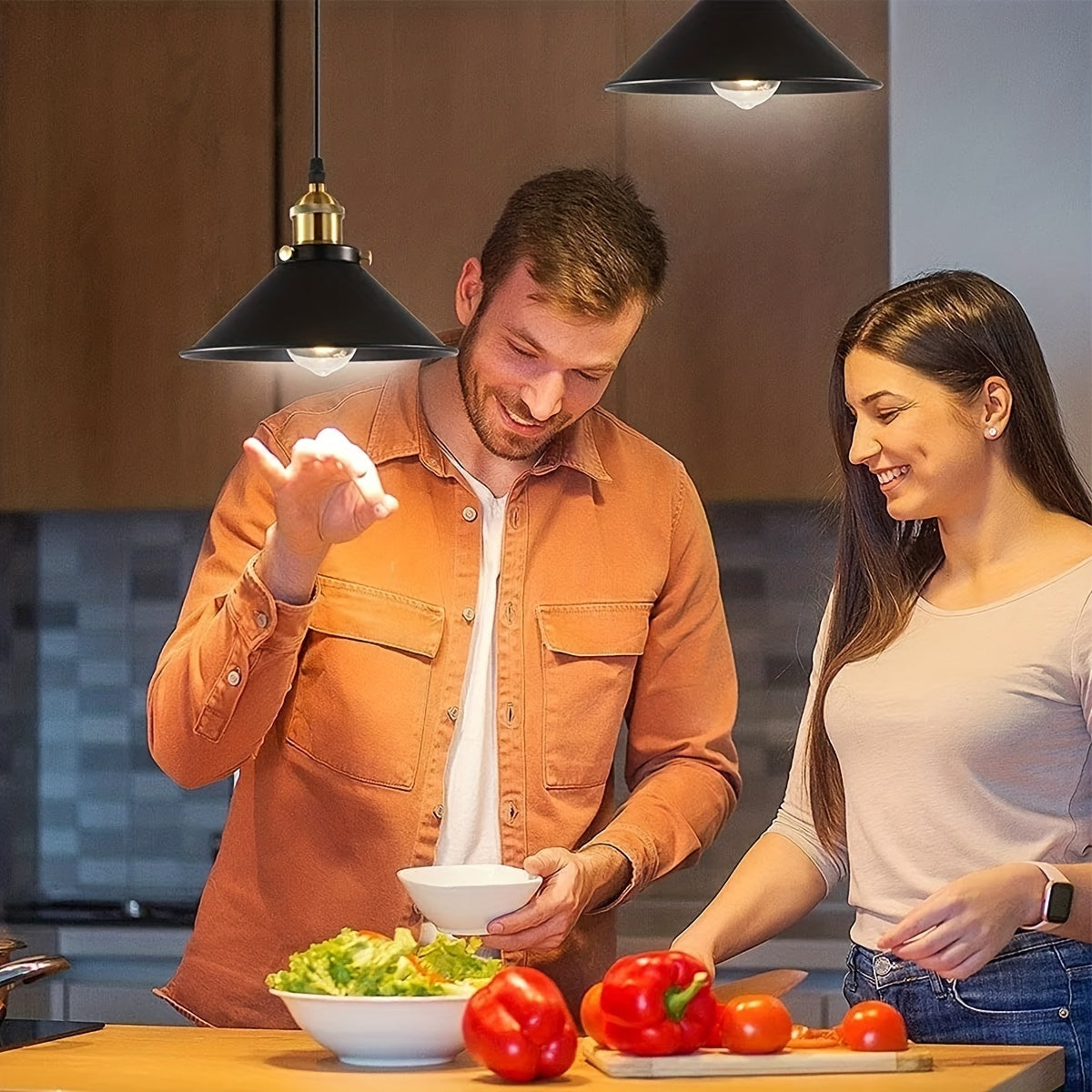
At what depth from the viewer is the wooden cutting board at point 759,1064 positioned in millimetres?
1918

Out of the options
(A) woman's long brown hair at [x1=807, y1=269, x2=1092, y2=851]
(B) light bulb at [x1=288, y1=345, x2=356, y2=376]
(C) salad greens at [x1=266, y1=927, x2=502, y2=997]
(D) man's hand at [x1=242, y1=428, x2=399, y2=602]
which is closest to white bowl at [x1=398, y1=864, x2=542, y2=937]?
(C) salad greens at [x1=266, y1=927, x2=502, y2=997]

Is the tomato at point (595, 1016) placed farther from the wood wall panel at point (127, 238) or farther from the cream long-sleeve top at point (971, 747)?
the wood wall panel at point (127, 238)

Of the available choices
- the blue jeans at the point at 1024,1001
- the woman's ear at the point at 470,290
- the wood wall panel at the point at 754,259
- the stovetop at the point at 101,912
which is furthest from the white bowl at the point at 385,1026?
the stovetop at the point at 101,912

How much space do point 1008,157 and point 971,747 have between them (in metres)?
1.33

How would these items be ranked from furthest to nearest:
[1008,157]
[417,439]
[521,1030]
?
[1008,157] < [417,439] < [521,1030]

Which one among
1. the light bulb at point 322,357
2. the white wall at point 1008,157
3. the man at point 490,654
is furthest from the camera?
the white wall at point 1008,157

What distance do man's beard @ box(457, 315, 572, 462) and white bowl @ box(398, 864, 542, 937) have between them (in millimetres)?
749

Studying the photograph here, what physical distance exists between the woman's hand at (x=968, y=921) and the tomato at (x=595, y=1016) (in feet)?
1.04

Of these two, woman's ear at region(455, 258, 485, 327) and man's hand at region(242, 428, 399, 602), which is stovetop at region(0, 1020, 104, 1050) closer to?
man's hand at region(242, 428, 399, 602)

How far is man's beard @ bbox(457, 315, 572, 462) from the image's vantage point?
2.67 meters

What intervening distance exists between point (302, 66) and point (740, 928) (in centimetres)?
199

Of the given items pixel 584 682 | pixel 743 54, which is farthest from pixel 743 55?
pixel 584 682

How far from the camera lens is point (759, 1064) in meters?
1.94

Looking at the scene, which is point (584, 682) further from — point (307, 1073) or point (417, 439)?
point (307, 1073)
